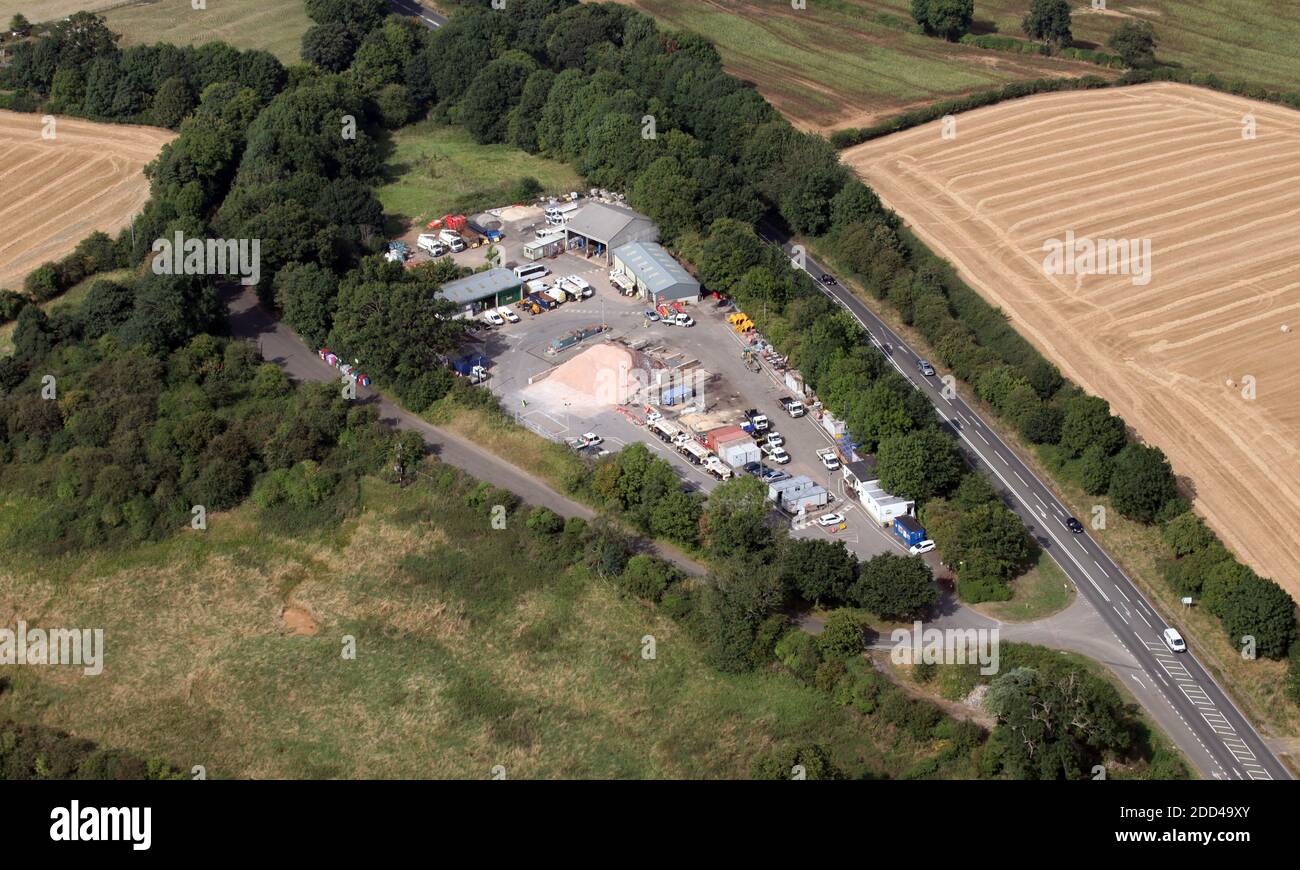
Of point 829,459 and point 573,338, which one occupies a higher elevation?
point 829,459

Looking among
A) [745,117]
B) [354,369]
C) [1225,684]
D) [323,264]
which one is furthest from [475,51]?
[1225,684]

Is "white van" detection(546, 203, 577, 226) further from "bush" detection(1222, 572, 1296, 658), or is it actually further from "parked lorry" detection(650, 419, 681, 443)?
"bush" detection(1222, 572, 1296, 658)

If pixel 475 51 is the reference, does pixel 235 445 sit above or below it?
below

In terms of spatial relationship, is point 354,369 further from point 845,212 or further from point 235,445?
point 845,212

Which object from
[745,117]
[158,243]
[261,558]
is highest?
[745,117]

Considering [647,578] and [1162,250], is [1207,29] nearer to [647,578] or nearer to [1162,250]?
[1162,250]

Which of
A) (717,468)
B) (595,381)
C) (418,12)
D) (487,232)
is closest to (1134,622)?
(717,468)

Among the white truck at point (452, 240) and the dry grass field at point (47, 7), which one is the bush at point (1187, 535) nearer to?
the white truck at point (452, 240)
